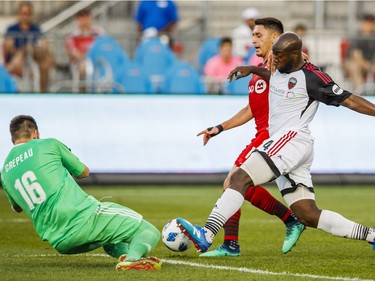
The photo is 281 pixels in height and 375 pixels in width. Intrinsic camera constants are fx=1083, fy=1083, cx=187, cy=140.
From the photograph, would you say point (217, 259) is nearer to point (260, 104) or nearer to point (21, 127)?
point (260, 104)

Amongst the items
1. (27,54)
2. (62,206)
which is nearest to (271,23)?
(62,206)

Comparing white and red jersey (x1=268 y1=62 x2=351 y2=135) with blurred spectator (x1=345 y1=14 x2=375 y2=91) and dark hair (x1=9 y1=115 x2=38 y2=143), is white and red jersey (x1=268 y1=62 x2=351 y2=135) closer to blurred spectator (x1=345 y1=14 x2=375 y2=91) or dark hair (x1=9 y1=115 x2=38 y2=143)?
dark hair (x1=9 y1=115 x2=38 y2=143)

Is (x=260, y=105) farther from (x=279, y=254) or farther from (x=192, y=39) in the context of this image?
(x=192, y=39)

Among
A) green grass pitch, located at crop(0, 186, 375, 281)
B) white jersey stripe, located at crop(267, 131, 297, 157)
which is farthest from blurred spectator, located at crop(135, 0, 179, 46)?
white jersey stripe, located at crop(267, 131, 297, 157)

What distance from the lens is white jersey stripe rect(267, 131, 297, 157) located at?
32.0ft

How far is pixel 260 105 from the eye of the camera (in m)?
10.9

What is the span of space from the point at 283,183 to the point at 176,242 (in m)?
1.26

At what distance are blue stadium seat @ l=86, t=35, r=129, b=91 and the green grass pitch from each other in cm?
579

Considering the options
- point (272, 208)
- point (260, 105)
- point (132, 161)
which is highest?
point (260, 105)

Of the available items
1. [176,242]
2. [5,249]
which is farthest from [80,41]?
[176,242]

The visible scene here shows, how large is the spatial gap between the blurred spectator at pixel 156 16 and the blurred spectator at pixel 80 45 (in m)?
1.40

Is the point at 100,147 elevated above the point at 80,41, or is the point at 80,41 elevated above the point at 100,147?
the point at 80,41

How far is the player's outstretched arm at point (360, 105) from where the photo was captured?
964cm

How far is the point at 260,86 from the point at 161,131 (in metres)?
8.08
